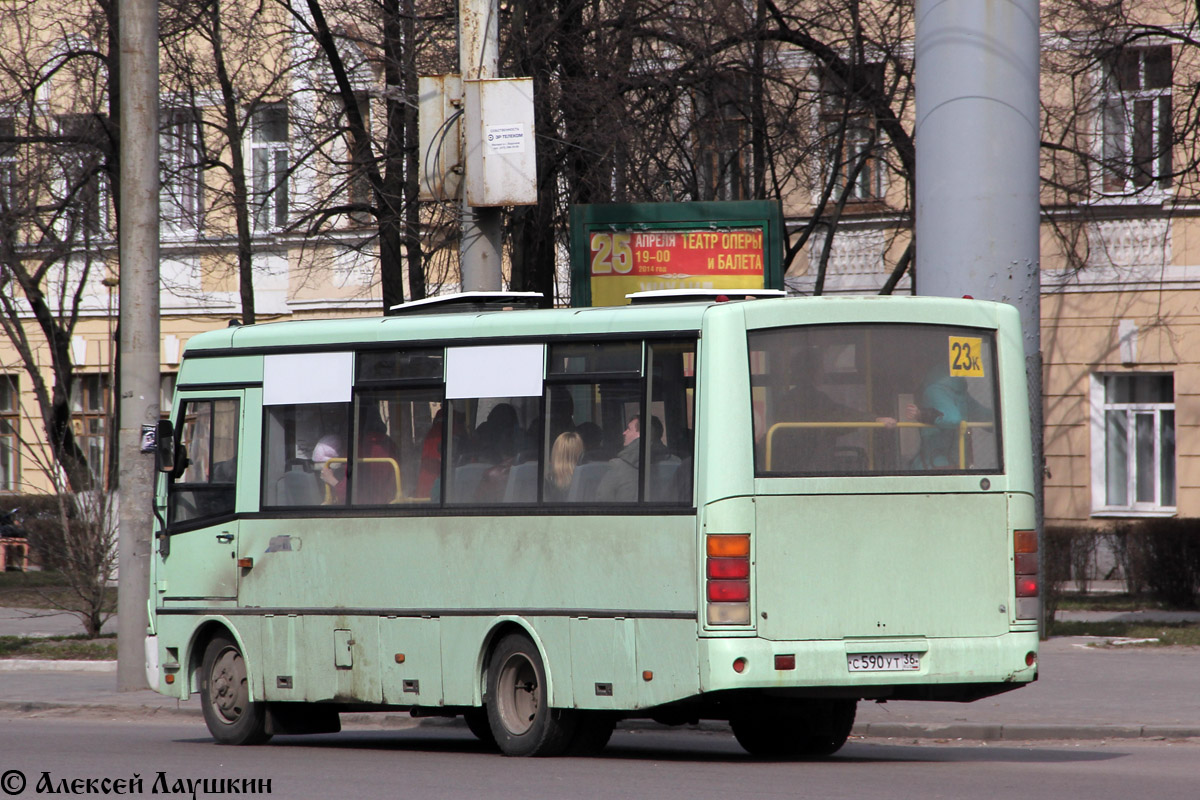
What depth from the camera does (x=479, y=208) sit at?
13.6 m

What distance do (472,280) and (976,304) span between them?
464 cm

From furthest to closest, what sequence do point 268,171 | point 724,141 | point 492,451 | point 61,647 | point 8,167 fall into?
1. point 8,167
2. point 268,171
3. point 724,141
4. point 61,647
5. point 492,451

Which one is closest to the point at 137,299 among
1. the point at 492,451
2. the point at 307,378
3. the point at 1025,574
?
the point at 307,378

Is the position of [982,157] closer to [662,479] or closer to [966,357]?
[966,357]

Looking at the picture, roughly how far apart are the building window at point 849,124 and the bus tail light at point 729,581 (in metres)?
12.8

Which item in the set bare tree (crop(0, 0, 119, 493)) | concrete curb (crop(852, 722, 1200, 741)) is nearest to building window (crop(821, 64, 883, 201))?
bare tree (crop(0, 0, 119, 493))

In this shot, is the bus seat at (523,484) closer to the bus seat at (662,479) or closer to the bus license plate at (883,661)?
the bus seat at (662,479)

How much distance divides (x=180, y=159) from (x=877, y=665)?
57.2ft

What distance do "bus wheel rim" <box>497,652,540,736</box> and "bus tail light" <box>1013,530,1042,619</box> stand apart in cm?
284

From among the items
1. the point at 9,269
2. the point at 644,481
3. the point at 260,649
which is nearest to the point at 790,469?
the point at 644,481

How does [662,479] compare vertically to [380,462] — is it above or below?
below

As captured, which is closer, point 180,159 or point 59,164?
point 59,164

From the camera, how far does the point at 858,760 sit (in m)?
10.8

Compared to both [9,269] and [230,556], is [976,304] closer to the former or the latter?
[230,556]
